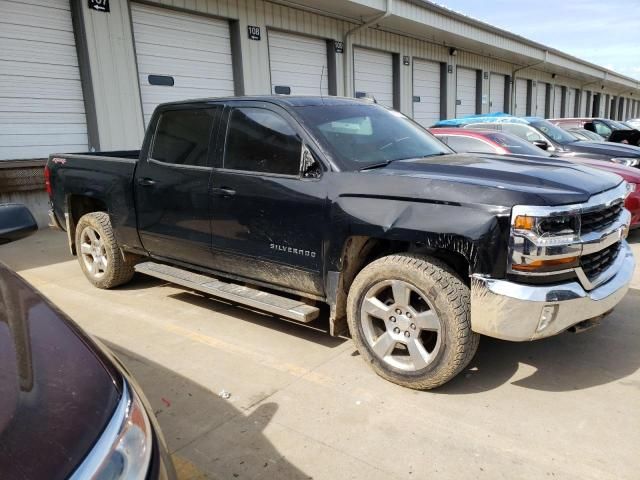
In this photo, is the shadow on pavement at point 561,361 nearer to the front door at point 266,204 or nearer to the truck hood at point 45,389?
the front door at point 266,204

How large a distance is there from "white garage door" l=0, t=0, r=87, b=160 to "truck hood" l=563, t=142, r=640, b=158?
921 centimetres

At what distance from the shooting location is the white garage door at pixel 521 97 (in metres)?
26.7

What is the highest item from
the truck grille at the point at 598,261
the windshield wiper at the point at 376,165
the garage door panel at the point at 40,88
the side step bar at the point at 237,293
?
the garage door panel at the point at 40,88

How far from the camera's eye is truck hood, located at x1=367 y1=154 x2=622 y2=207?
111 inches

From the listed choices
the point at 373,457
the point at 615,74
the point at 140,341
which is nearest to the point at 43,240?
the point at 140,341

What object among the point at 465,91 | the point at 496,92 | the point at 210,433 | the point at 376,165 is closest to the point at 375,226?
the point at 376,165

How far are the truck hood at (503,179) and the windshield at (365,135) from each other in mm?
209

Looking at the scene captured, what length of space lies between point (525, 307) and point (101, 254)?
4380 millimetres

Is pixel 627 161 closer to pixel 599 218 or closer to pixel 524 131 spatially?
pixel 524 131

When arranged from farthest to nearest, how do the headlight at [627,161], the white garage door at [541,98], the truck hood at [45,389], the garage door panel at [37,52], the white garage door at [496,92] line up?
the white garage door at [541,98]
the white garage door at [496,92]
the garage door panel at [37,52]
the headlight at [627,161]
the truck hood at [45,389]

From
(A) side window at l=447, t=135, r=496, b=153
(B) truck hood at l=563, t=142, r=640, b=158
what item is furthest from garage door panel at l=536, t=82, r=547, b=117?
(A) side window at l=447, t=135, r=496, b=153

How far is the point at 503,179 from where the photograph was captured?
121 inches

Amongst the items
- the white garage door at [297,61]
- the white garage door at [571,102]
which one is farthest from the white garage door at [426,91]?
the white garage door at [571,102]

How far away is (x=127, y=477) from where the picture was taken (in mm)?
1347
